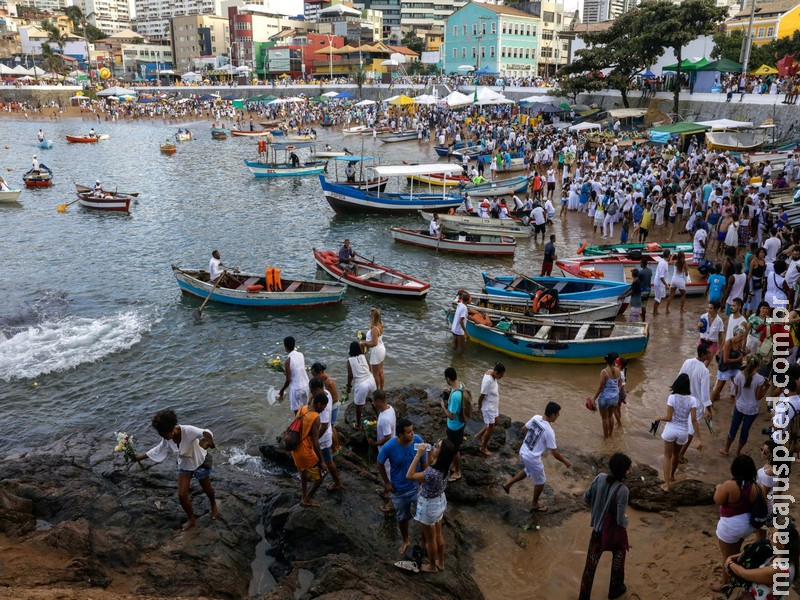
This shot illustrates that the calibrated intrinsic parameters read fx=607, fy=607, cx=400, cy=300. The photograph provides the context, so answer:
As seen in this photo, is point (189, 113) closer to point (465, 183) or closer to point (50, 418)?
point (465, 183)

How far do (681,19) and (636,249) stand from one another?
27129mm

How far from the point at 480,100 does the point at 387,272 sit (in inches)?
1208

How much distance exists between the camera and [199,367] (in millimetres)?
16172

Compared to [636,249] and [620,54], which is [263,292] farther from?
[620,54]

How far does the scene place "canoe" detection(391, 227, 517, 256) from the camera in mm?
24594

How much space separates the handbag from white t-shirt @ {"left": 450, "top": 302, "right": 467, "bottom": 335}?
856 cm

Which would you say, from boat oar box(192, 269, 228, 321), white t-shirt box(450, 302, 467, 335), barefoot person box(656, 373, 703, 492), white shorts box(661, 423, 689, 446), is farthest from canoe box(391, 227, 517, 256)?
white shorts box(661, 423, 689, 446)

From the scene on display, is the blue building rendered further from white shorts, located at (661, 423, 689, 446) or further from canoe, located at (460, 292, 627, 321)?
white shorts, located at (661, 423, 689, 446)

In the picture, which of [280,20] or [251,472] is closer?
[251,472]

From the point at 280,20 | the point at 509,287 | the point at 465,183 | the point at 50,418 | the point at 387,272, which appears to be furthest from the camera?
the point at 280,20

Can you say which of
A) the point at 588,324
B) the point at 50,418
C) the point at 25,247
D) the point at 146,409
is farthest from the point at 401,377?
the point at 25,247

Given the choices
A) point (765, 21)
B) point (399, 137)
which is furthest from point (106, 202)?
point (765, 21)

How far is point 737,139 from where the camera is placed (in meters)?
33.9

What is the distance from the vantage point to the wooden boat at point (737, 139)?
1304 inches
